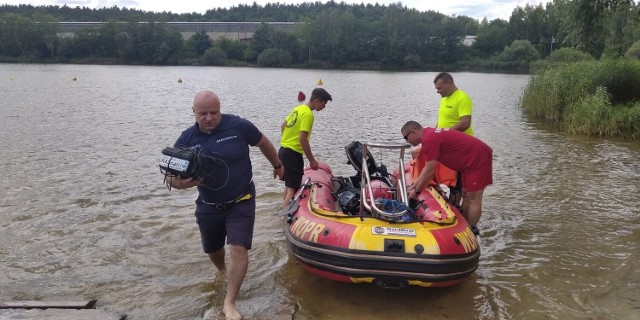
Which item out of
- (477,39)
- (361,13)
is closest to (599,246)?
(477,39)

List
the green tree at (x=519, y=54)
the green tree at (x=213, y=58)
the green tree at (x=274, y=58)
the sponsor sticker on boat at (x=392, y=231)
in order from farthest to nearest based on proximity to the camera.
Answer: the green tree at (x=213, y=58)
the green tree at (x=274, y=58)
the green tree at (x=519, y=54)
the sponsor sticker on boat at (x=392, y=231)

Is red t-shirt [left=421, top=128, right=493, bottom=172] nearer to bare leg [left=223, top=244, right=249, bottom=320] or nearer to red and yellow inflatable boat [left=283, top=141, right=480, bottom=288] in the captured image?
red and yellow inflatable boat [left=283, top=141, right=480, bottom=288]

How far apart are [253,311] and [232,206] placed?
94 cm

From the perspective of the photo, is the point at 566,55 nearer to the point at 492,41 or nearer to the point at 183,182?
the point at 183,182

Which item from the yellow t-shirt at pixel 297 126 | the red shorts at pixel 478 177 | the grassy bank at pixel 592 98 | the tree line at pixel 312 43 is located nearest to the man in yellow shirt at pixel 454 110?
the red shorts at pixel 478 177

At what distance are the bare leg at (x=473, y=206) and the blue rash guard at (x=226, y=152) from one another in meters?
2.48

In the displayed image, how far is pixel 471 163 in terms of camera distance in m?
5.12

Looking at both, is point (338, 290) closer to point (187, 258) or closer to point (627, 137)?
point (187, 258)

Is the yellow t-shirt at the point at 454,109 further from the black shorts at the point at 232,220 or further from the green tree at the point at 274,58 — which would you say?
the green tree at the point at 274,58

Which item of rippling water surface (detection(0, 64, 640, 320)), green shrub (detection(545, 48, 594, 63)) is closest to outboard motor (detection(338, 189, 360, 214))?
rippling water surface (detection(0, 64, 640, 320))

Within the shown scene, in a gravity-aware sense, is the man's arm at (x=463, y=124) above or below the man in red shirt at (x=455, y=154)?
above

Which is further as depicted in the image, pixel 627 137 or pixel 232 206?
pixel 627 137

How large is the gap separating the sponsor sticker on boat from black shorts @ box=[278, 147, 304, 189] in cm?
196

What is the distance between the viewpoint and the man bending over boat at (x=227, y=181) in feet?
12.5
